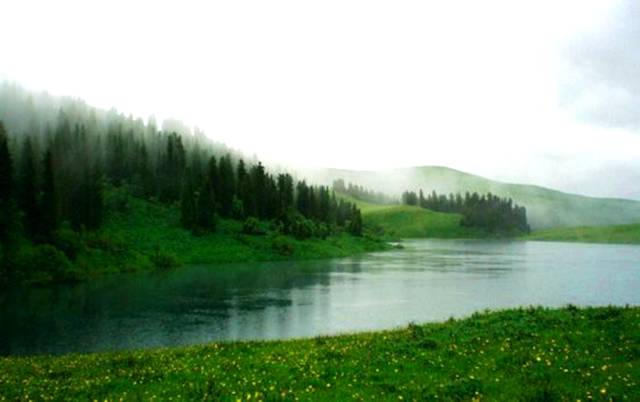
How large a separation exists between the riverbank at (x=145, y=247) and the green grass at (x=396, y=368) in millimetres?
78532

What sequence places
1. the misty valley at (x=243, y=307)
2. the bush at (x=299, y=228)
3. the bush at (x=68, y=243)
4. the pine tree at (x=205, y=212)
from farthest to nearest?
the bush at (x=299, y=228) → the pine tree at (x=205, y=212) → the bush at (x=68, y=243) → the misty valley at (x=243, y=307)

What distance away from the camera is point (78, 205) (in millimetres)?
127250

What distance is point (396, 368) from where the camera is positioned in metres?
19.0

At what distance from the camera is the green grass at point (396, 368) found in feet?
51.0

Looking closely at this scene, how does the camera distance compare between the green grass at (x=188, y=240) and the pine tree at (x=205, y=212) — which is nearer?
the green grass at (x=188, y=240)

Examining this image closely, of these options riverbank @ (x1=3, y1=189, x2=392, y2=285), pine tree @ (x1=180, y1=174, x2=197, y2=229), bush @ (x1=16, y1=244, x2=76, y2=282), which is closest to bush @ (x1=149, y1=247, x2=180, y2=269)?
riverbank @ (x1=3, y1=189, x2=392, y2=285)

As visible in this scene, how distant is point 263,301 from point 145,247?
70.0m

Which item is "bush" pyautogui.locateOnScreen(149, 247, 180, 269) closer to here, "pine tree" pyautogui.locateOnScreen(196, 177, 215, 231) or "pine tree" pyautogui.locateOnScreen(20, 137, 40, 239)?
"pine tree" pyautogui.locateOnScreen(20, 137, 40, 239)

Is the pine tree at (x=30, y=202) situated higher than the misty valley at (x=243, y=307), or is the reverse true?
the pine tree at (x=30, y=202)

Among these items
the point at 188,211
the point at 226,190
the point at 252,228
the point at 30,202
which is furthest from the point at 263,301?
the point at 226,190

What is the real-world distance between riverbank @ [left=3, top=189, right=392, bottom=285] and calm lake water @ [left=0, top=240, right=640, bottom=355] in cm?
1072

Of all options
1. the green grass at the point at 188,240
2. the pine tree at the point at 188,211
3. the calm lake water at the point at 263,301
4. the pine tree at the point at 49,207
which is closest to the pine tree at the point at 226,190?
the green grass at the point at 188,240

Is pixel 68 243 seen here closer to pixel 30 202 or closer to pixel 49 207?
pixel 49 207

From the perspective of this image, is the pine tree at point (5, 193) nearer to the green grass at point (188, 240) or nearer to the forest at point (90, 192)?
the forest at point (90, 192)
